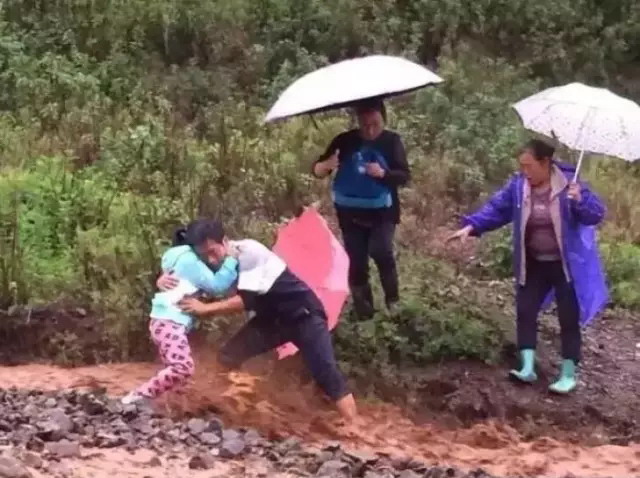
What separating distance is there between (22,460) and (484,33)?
46.0ft

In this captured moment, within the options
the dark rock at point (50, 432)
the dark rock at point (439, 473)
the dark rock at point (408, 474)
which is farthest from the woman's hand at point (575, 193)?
the dark rock at point (50, 432)

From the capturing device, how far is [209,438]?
621cm

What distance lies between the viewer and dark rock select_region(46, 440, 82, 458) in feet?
17.6

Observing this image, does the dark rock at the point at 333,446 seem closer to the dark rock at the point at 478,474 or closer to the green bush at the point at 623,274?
the dark rock at the point at 478,474

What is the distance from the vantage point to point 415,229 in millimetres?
11523

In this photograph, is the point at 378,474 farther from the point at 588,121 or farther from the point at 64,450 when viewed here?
the point at 588,121

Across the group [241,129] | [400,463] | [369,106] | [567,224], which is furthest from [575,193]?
[241,129]

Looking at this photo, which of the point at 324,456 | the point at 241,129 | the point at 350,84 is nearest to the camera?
the point at 324,456

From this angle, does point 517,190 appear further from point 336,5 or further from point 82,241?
point 336,5

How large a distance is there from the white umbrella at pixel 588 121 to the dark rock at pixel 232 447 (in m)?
2.85

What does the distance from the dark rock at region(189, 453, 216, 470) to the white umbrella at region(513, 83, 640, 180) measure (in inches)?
125

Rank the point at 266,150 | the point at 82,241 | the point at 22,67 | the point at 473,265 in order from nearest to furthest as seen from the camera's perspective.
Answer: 1. the point at 82,241
2. the point at 473,265
3. the point at 266,150
4. the point at 22,67

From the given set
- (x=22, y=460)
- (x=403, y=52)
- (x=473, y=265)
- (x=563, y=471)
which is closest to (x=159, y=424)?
(x=22, y=460)

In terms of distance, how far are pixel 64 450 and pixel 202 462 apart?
1.99ft
